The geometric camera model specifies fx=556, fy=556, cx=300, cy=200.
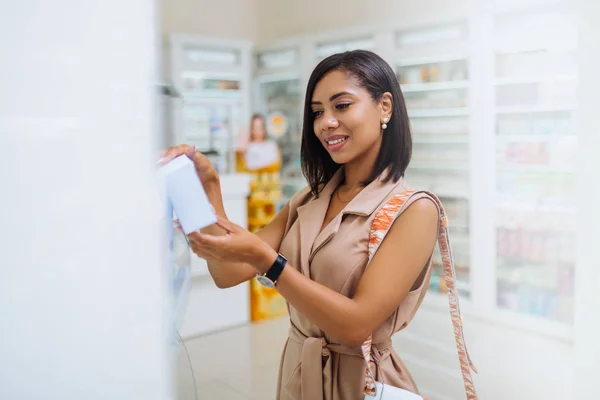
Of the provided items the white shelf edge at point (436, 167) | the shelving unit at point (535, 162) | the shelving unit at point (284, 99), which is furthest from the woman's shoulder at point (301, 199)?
the white shelf edge at point (436, 167)

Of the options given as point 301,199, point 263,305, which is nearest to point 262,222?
point 263,305

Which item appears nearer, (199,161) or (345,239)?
(199,161)

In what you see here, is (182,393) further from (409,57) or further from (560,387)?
(409,57)

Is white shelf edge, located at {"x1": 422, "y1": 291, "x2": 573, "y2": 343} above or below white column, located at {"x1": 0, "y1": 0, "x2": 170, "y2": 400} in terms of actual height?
below

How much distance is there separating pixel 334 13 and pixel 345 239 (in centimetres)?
156

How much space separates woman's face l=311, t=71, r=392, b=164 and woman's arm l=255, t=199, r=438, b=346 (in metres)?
0.16

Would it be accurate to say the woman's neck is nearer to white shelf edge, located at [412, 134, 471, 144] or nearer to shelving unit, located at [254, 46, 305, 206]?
shelving unit, located at [254, 46, 305, 206]

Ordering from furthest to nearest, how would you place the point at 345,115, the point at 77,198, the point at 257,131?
1. the point at 257,131
2. the point at 345,115
3. the point at 77,198

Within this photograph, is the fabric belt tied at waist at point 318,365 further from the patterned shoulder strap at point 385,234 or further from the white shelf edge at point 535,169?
the white shelf edge at point 535,169

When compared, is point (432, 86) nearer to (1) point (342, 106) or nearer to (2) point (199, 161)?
(1) point (342, 106)

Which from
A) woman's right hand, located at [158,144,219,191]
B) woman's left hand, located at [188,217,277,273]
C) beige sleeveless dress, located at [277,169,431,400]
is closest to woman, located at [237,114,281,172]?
beige sleeveless dress, located at [277,169,431,400]

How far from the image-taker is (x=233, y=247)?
0.76 meters

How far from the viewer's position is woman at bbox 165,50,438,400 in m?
0.89

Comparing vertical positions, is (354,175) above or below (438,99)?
below
